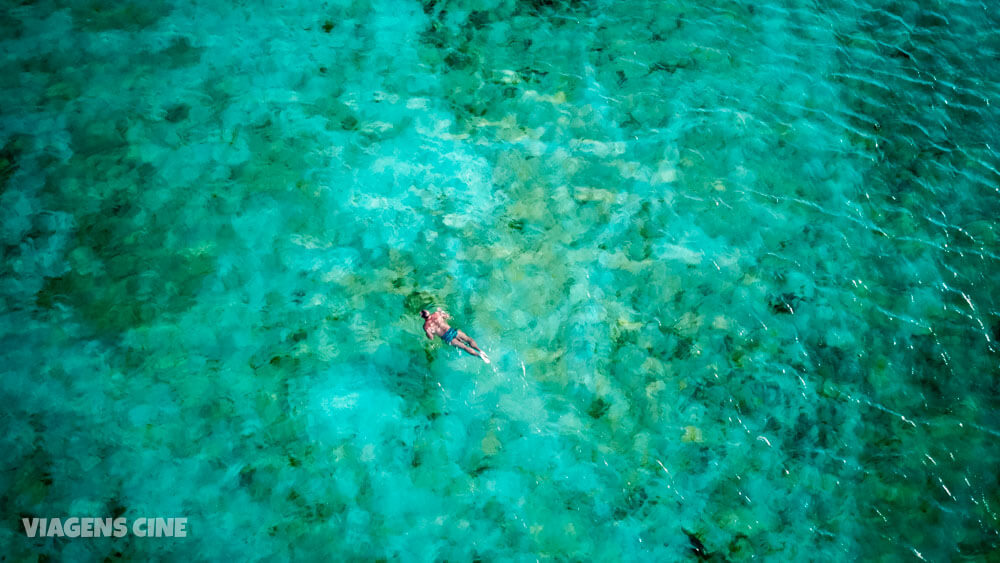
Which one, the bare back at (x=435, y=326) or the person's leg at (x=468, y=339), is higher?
the bare back at (x=435, y=326)

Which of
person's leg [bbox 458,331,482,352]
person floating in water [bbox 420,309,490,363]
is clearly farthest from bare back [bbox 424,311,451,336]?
person's leg [bbox 458,331,482,352]

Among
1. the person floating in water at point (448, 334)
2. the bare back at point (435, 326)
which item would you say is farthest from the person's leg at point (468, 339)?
the bare back at point (435, 326)

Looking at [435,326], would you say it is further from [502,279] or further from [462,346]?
[502,279]

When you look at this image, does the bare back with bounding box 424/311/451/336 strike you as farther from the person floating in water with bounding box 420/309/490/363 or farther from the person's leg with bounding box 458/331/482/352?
the person's leg with bounding box 458/331/482/352

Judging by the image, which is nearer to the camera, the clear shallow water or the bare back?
the clear shallow water

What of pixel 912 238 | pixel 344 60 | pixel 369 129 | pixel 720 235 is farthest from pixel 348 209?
pixel 912 238

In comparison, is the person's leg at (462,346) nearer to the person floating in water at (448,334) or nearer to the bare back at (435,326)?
the person floating in water at (448,334)
